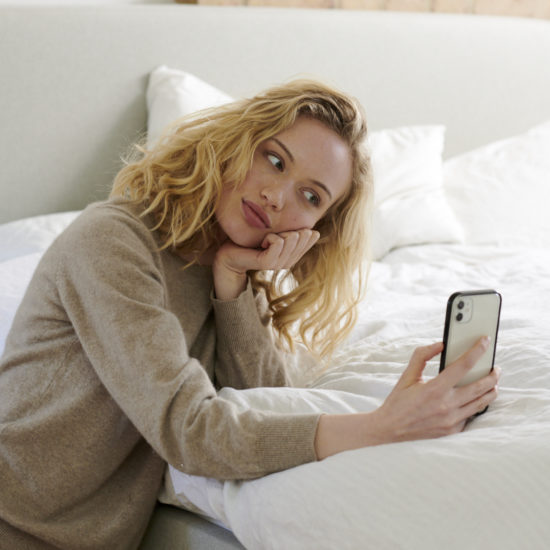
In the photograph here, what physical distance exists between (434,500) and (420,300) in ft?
2.81

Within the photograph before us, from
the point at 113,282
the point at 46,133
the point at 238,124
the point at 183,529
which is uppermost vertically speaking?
the point at 238,124

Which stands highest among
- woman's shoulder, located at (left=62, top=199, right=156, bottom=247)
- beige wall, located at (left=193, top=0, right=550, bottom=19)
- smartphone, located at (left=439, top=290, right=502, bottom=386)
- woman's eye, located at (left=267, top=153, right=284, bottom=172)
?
beige wall, located at (left=193, top=0, right=550, bottom=19)

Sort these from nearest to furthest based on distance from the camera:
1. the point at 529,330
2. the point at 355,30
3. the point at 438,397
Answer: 1. the point at 438,397
2. the point at 529,330
3. the point at 355,30

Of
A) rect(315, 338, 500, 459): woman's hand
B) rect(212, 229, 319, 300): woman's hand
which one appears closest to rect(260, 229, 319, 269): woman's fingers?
rect(212, 229, 319, 300): woman's hand

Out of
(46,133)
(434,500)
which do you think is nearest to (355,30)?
(46,133)

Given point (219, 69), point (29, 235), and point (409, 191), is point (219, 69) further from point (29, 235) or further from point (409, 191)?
point (29, 235)

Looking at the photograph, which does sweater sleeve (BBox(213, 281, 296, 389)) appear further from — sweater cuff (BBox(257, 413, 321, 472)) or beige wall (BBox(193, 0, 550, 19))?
beige wall (BBox(193, 0, 550, 19))

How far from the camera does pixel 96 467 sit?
955 mm

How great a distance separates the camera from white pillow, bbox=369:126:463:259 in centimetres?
214

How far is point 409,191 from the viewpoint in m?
2.26

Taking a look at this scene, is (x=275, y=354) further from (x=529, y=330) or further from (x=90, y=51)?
(x=90, y=51)

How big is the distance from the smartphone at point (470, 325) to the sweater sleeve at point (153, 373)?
17 centimetres

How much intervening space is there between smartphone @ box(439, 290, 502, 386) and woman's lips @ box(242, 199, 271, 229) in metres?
0.38

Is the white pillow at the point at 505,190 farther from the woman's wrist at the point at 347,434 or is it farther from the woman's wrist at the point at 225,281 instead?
the woman's wrist at the point at 347,434
